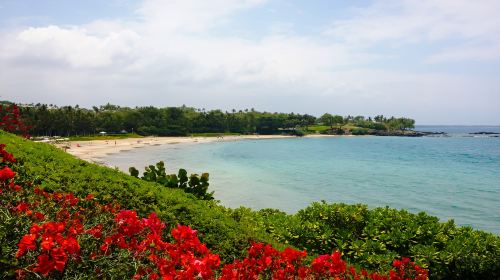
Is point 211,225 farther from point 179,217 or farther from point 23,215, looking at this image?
point 23,215

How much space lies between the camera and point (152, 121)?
142 metres

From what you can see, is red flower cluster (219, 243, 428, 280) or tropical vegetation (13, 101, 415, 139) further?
tropical vegetation (13, 101, 415, 139)

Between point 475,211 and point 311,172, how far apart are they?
2413 centimetres

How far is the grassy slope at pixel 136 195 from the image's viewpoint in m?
7.05

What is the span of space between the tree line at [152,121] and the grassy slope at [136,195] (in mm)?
84064

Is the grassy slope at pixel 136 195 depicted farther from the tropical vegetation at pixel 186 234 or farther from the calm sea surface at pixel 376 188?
the calm sea surface at pixel 376 188

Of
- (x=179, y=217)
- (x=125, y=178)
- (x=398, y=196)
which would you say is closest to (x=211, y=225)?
(x=179, y=217)

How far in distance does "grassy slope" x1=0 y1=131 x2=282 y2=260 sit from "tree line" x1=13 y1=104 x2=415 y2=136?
276 feet

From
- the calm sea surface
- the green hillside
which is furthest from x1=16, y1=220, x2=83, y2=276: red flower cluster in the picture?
the calm sea surface

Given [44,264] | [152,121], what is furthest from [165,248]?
[152,121]

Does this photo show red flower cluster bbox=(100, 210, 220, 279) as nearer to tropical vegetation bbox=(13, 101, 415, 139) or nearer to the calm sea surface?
the calm sea surface

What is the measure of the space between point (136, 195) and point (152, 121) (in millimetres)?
138863

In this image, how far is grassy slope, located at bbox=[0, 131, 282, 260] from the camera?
7.05 metres

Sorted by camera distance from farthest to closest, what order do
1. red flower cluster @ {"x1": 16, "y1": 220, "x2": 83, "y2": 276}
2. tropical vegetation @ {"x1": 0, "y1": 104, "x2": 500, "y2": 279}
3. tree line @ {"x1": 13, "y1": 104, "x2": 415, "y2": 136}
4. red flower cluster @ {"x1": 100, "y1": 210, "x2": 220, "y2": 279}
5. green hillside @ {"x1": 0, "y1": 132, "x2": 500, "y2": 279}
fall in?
tree line @ {"x1": 13, "y1": 104, "x2": 415, "y2": 136}
green hillside @ {"x1": 0, "y1": 132, "x2": 500, "y2": 279}
tropical vegetation @ {"x1": 0, "y1": 104, "x2": 500, "y2": 279}
red flower cluster @ {"x1": 100, "y1": 210, "x2": 220, "y2": 279}
red flower cluster @ {"x1": 16, "y1": 220, "x2": 83, "y2": 276}
